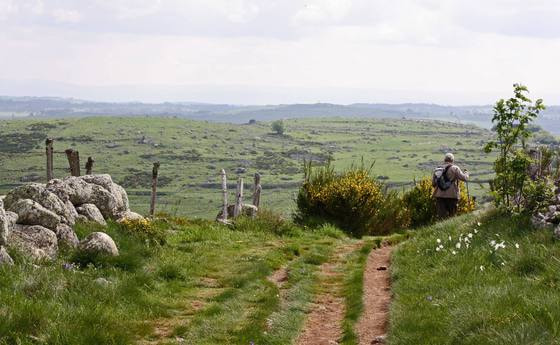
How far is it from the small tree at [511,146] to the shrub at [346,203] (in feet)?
24.7

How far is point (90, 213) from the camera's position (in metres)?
16.8

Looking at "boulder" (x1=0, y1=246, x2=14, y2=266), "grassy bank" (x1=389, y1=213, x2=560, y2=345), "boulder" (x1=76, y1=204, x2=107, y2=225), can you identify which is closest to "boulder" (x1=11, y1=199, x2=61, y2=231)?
"boulder" (x1=0, y1=246, x2=14, y2=266)

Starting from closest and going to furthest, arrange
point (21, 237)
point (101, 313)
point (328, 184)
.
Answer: point (101, 313) < point (21, 237) < point (328, 184)

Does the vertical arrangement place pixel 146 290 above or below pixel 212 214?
above

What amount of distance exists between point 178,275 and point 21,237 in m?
3.32

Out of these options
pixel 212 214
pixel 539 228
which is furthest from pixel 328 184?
pixel 212 214

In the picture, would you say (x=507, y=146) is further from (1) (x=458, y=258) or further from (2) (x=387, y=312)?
(2) (x=387, y=312)

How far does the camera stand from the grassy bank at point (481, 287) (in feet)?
28.9

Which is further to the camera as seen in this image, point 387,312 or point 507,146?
point 507,146

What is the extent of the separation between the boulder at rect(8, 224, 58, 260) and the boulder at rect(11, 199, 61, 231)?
0.19m

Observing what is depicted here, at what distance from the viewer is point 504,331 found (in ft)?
27.8

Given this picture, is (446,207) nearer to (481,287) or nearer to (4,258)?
(481,287)

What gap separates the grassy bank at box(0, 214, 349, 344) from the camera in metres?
9.67

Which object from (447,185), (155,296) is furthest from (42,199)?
(447,185)
